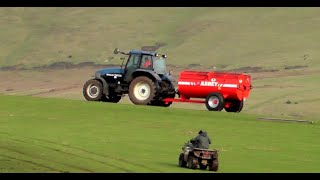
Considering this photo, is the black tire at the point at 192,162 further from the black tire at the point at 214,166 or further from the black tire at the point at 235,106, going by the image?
the black tire at the point at 235,106

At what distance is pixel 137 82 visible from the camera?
41.6 meters

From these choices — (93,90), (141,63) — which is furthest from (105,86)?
(141,63)

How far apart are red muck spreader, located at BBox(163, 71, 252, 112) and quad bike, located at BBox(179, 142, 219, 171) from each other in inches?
675

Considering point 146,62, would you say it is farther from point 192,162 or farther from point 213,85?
point 192,162

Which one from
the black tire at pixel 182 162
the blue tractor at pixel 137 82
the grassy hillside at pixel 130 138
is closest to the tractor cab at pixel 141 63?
the blue tractor at pixel 137 82

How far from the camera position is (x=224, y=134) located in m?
32.1

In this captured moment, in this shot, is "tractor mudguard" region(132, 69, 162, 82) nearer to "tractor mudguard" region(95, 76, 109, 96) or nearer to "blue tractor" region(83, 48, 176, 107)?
"blue tractor" region(83, 48, 176, 107)

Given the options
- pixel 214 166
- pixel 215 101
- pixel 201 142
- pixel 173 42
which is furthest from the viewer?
pixel 173 42

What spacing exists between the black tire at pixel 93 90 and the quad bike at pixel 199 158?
19397 millimetres

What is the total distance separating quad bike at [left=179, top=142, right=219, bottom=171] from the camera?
75.0 ft

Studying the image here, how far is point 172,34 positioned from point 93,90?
57.8m

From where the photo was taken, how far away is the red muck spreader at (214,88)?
4078 cm

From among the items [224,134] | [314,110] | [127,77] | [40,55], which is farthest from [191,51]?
[224,134]

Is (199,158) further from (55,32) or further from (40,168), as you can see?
(55,32)
